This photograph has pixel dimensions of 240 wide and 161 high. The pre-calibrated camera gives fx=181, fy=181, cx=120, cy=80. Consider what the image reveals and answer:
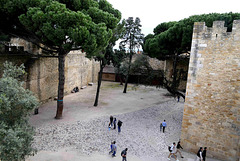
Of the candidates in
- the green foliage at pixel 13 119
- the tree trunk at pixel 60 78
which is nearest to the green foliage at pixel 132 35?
the tree trunk at pixel 60 78

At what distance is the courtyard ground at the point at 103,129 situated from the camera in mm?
9133

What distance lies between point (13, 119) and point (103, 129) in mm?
6641

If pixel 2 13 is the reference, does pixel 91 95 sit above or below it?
below

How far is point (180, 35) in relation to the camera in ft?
46.0

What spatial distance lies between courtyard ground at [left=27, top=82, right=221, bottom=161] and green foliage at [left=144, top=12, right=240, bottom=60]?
216 inches

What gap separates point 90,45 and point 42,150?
6.35 m

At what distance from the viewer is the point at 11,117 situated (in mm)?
6164

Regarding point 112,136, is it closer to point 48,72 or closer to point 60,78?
point 60,78

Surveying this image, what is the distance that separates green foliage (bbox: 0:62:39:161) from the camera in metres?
5.46

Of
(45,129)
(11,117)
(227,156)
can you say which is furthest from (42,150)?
(227,156)

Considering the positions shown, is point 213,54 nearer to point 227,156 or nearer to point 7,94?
point 227,156

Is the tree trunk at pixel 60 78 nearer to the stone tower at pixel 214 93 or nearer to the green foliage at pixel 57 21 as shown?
the green foliage at pixel 57 21

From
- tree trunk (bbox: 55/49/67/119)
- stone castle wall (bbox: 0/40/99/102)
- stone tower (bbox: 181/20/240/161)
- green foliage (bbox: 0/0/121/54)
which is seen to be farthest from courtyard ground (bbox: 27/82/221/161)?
green foliage (bbox: 0/0/121/54)

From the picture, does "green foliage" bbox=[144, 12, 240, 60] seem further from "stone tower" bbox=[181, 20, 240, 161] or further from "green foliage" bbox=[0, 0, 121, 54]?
"green foliage" bbox=[0, 0, 121, 54]
